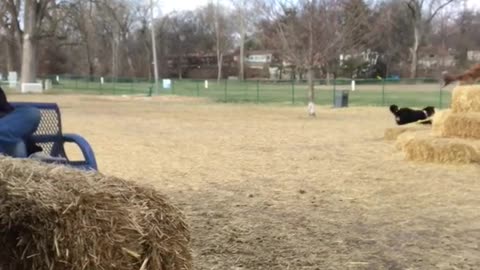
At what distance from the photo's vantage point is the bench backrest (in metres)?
5.76

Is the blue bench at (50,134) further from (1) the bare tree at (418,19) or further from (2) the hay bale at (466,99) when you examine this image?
(1) the bare tree at (418,19)

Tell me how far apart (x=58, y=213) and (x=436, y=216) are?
4.83 metres

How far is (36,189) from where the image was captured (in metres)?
3.21

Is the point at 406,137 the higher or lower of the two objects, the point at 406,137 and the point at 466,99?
the lower

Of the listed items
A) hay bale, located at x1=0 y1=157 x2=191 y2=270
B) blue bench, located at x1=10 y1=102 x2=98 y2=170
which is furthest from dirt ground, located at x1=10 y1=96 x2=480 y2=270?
hay bale, located at x1=0 y1=157 x2=191 y2=270

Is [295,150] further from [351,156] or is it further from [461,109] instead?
[461,109]

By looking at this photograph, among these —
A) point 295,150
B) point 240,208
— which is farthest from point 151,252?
point 295,150

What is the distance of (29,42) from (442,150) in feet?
147

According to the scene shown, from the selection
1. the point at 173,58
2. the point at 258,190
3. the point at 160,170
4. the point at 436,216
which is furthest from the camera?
the point at 173,58

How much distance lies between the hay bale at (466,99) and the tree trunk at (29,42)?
1689 inches

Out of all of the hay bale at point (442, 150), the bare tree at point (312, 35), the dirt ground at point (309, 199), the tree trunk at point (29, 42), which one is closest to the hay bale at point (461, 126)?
the hay bale at point (442, 150)

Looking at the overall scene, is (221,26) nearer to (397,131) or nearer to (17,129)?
(397,131)

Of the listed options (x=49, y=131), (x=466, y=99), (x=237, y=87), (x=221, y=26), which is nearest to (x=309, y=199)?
(x=49, y=131)

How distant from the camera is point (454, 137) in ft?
39.4
